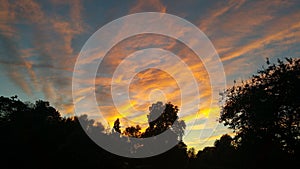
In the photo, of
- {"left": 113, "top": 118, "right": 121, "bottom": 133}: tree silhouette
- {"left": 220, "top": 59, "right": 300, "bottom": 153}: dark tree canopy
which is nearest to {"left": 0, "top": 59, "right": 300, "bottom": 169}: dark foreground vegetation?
{"left": 220, "top": 59, "right": 300, "bottom": 153}: dark tree canopy

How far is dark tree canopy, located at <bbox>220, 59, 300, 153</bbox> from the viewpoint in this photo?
36.5m

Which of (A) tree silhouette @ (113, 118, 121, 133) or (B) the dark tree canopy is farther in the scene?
(A) tree silhouette @ (113, 118, 121, 133)

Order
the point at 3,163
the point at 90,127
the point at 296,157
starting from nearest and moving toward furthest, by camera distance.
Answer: the point at 296,157 → the point at 3,163 → the point at 90,127

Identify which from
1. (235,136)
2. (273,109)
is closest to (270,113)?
(273,109)

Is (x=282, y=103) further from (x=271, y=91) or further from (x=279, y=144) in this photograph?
(x=279, y=144)

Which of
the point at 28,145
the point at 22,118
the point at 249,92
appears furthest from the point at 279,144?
the point at 22,118

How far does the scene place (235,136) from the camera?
137 ft

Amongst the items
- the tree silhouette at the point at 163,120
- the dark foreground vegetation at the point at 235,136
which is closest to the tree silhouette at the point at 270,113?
the dark foreground vegetation at the point at 235,136

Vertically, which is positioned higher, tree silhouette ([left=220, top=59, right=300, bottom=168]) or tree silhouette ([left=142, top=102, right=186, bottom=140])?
tree silhouette ([left=142, top=102, right=186, bottom=140])

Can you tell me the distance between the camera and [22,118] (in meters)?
56.5

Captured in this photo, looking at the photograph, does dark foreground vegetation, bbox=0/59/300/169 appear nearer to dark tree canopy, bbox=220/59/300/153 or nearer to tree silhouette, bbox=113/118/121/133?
dark tree canopy, bbox=220/59/300/153

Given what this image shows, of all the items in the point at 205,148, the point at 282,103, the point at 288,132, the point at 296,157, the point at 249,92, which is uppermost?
the point at 205,148

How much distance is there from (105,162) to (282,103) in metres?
30.1

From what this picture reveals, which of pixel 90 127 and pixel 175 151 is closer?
pixel 90 127
